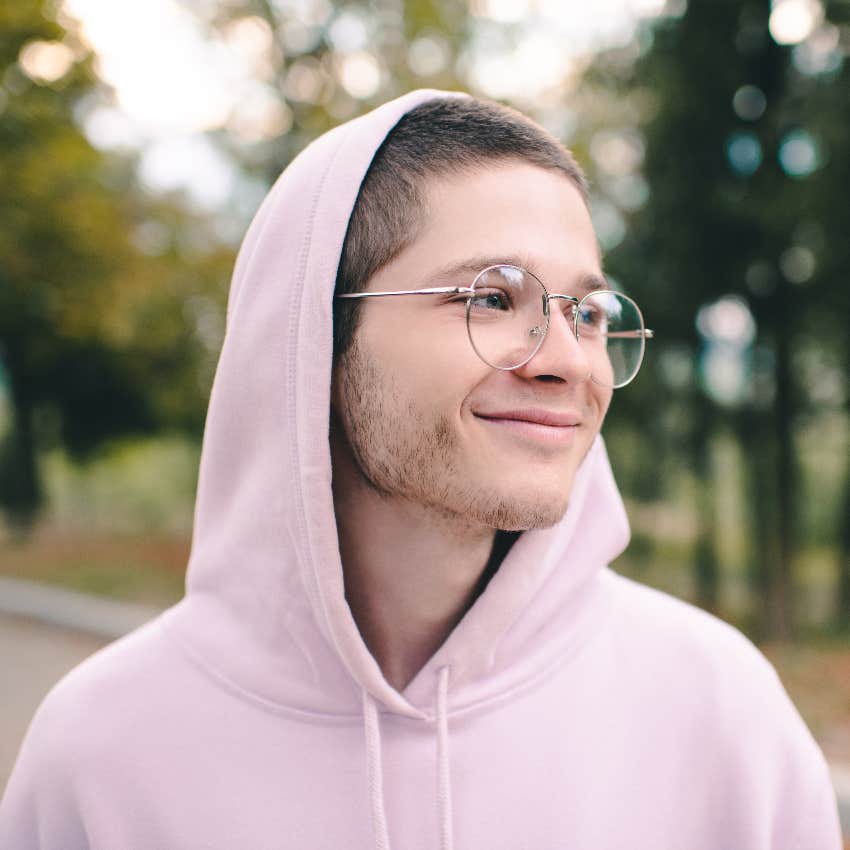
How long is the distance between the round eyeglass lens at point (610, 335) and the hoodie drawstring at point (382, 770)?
683mm

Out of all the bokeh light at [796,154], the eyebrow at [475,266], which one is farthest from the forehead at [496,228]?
the bokeh light at [796,154]

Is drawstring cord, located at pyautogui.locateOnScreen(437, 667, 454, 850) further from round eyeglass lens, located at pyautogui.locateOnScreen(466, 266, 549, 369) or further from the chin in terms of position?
round eyeglass lens, located at pyautogui.locateOnScreen(466, 266, 549, 369)

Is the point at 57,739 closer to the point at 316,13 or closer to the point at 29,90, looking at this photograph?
the point at 29,90

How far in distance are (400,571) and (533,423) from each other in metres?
0.42

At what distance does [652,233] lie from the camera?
7734 mm

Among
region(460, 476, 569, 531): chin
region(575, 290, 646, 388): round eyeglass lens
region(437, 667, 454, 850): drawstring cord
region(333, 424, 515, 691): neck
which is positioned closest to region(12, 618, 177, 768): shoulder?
region(333, 424, 515, 691): neck

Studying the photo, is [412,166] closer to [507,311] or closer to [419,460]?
[507,311]

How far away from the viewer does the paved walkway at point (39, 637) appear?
20.6 ft

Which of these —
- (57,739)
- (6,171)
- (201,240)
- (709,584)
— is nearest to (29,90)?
(6,171)

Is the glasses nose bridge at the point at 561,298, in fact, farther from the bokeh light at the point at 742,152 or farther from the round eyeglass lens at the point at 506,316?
the bokeh light at the point at 742,152

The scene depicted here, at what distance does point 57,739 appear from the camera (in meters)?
1.60

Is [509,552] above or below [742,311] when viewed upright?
below

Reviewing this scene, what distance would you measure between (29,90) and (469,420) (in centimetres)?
895

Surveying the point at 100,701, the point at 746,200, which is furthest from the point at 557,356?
the point at 746,200
